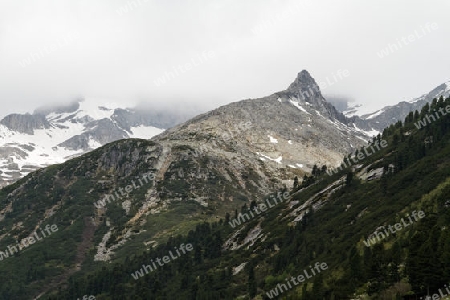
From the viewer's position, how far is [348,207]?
141625mm

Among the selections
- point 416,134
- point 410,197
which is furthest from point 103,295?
point 416,134

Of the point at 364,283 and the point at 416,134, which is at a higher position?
the point at 416,134

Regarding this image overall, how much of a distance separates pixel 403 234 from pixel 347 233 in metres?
26.1

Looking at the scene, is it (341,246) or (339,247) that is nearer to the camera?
(341,246)

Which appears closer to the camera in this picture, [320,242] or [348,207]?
[320,242]

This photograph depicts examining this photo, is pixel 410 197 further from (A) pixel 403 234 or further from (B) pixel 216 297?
(B) pixel 216 297

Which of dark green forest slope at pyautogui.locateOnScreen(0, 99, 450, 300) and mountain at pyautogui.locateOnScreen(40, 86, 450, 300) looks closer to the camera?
mountain at pyautogui.locateOnScreen(40, 86, 450, 300)

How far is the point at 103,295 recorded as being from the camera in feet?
574

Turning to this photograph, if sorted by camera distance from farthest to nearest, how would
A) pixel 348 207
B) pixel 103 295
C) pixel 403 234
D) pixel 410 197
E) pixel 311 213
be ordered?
pixel 103 295 < pixel 311 213 < pixel 348 207 < pixel 410 197 < pixel 403 234

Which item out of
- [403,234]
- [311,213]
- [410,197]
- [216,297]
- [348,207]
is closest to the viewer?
[403,234]

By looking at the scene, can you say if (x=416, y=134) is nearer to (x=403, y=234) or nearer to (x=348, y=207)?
(x=348, y=207)

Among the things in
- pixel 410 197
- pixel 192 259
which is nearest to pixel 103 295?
pixel 192 259

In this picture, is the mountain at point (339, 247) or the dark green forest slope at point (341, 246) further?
the dark green forest slope at point (341, 246)

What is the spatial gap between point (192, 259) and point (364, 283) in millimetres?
106407
